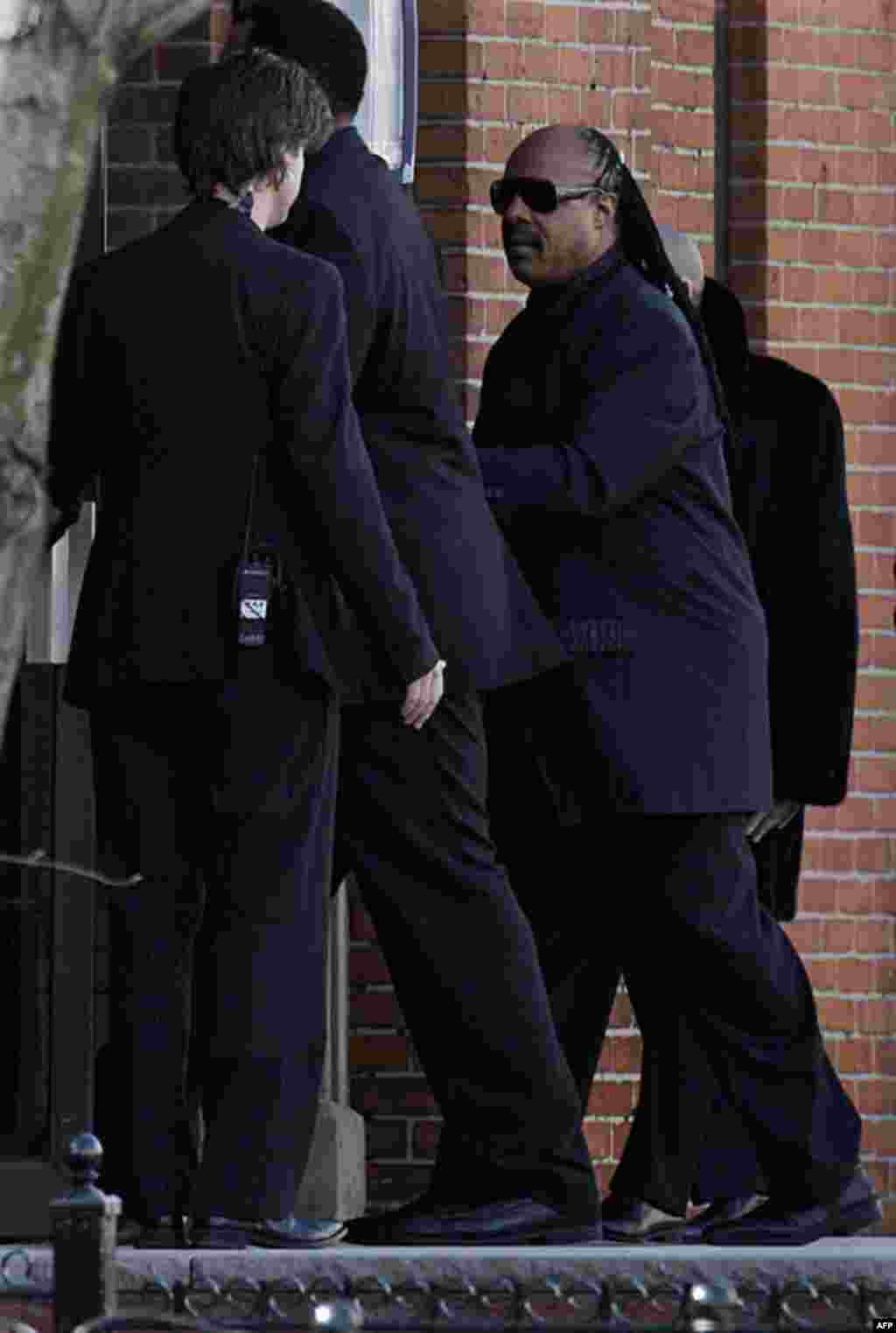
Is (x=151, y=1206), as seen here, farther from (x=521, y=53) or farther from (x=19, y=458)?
(x=521, y=53)

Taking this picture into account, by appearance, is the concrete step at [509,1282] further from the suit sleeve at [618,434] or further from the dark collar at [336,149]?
the dark collar at [336,149]

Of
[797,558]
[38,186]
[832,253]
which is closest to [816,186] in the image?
[832,253]

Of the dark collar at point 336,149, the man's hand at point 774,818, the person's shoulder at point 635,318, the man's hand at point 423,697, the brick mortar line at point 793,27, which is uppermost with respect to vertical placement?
the brick mortar line at point 793,27

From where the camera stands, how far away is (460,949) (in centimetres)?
721

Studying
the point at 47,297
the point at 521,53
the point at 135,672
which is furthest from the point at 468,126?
the point at 47,297

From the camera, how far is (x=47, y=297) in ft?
15.2

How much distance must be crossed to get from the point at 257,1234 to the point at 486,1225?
0.47 metres

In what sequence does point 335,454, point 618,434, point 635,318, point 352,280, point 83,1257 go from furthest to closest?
point 635,318, point 618,434, point 352,280, point 335,454, point 83,1257

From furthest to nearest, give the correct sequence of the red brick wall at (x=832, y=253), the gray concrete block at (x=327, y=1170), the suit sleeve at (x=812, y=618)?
the red brick wall at (x=832, y=253)
the gray concrete block at (x=327, y=1170)
the suit sleeve at (x=812, y=618)

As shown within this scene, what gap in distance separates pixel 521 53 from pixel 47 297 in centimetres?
487

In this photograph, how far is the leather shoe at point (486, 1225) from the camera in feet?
23.7

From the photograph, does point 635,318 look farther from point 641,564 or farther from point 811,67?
point 811,67

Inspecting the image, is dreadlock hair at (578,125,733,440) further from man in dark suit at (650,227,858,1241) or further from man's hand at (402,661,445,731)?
man's hand at (402,661,445,731)

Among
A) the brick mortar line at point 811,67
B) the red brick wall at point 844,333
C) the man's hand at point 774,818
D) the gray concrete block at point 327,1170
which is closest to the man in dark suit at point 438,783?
the man's hand at point 774,818
